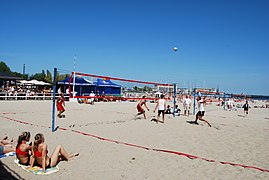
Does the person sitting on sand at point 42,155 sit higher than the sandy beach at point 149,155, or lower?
higher

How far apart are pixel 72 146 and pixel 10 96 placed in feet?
54.3

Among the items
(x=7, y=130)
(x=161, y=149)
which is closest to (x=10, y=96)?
(x=7, y=130)

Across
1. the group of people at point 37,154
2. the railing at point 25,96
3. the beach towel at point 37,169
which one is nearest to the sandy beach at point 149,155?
the beach towel at point 37,169

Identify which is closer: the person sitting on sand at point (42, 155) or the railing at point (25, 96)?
the person sitting on sand at point (42, 155)

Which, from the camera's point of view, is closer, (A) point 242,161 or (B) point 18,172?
(B) point 18,172

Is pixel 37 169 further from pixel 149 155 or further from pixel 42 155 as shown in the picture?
pixel 149 155

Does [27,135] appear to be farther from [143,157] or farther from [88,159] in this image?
[143,157]

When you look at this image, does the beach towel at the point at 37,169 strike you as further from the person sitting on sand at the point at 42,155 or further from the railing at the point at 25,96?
the railing at the point at 25,96

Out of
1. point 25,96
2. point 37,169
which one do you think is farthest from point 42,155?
point 25,96

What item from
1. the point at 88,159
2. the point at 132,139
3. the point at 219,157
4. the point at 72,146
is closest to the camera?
the point at 88,159

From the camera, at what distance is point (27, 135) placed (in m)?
4.04

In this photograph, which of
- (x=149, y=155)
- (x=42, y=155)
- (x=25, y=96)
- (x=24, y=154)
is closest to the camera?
(x=42, y=155)

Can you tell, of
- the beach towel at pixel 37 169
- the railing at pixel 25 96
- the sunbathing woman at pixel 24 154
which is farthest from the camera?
the railing at pixel 25 96

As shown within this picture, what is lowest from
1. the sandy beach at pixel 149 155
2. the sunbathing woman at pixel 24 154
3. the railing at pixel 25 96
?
the sandy beach at pixel 149 155
